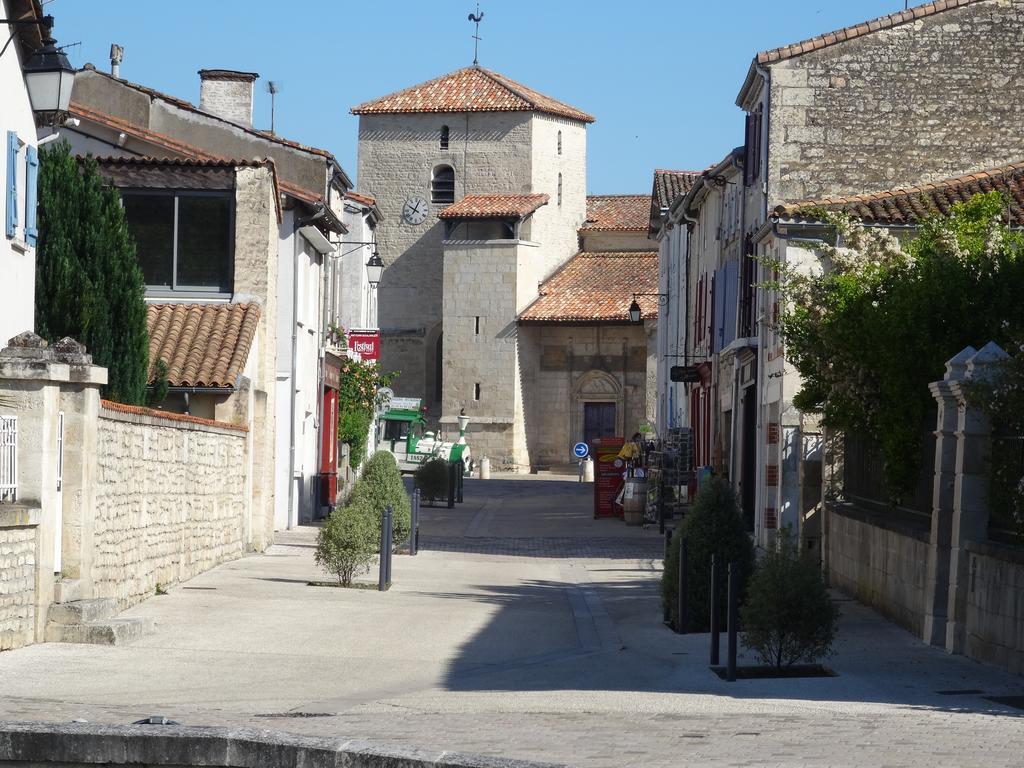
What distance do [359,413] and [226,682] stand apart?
84.8 ft

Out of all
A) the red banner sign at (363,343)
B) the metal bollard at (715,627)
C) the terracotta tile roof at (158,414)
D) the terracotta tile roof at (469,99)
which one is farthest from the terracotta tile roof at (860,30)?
the terracotta tile roof at (469,99)

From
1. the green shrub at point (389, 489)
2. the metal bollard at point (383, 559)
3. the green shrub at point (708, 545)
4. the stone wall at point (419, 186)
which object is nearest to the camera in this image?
the green shrub at point (708, 545)

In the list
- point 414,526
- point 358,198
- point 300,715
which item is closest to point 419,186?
point 358,198

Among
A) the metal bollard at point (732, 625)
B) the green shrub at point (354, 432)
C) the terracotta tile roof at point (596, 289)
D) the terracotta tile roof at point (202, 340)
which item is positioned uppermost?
the terracotta tile roof at point (596, 289)

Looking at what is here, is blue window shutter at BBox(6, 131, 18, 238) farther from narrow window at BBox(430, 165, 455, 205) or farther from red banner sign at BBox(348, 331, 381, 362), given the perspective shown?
narrow window at BBox(430, 165, 455, 205)

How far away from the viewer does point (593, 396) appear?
6469cm

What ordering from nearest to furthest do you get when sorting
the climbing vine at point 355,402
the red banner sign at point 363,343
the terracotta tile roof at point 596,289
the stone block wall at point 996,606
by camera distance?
the stone block wall at point 996,606 < the climbing vine at point 355,402 < the red banner sign at point 363,343 < the terracotta tile roof at point 596,289

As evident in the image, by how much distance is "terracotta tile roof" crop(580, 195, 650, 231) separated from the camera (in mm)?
68812

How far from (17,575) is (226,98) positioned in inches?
925

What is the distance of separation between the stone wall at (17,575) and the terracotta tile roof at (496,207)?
51.8 m

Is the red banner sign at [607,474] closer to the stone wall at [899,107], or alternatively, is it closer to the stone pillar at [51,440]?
the stone wall at [899,107]

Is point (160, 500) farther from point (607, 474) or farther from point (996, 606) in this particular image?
point (607, 474)

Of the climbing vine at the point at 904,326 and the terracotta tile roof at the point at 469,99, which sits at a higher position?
the terracotta tile roof at the point at 469,99

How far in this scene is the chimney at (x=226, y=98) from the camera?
34125mm
